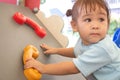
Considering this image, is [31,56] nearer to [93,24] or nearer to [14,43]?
[14,43]

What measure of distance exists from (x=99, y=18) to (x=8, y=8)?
28cm

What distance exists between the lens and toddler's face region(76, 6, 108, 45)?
68 cm

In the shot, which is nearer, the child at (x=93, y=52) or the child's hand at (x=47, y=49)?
the child at (x=93, y=52)

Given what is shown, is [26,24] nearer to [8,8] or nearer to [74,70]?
[8,8]

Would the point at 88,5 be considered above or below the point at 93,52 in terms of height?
above

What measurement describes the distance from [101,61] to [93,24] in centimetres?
10

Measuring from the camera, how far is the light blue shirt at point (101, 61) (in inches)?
26.0

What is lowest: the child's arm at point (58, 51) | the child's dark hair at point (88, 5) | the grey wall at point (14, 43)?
the child's arm at point (58, 51)

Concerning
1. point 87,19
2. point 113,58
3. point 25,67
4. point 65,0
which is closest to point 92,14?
point 87,19

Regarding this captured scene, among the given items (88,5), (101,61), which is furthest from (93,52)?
(88,5)

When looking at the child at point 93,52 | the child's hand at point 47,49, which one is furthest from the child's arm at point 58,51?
the child at point 93,52

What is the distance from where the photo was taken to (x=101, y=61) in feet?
2.18

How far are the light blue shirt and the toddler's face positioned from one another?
0.02 m

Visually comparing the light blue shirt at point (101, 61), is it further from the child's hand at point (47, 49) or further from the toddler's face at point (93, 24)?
the child's hand at point (47, 49)
